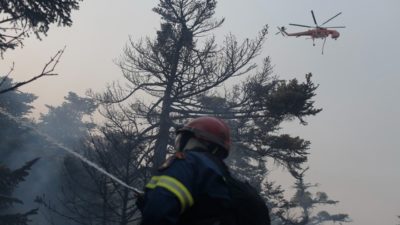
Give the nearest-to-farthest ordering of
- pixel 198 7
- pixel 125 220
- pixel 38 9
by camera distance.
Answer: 1. pixel 38 9
2. pixel 125 220
3. pixel 198 7

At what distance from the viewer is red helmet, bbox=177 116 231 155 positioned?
321cm

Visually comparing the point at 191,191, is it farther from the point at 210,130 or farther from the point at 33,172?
A: the point at 33,172

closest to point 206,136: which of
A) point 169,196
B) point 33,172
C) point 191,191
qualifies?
point 191,191

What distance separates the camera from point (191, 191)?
8.95 ft

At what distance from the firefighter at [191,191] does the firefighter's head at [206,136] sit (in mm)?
11

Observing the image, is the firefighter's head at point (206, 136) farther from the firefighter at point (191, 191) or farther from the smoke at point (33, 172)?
the smoke at point (33, 172)

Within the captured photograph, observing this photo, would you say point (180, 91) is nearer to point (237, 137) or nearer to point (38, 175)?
point (237, 137)

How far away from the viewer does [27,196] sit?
29.5 m

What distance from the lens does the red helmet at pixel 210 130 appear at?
3211 mm

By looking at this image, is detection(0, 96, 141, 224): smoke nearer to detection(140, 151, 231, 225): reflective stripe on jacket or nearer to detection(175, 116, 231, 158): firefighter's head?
detection(175, 116, 231, 158): firefighter's head

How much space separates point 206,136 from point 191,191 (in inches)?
22.8

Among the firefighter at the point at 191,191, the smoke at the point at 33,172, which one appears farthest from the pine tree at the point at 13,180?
the smoke at the point at 33,172

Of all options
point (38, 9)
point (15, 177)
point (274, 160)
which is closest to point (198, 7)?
point (274, 160)

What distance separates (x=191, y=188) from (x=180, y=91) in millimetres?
15143
